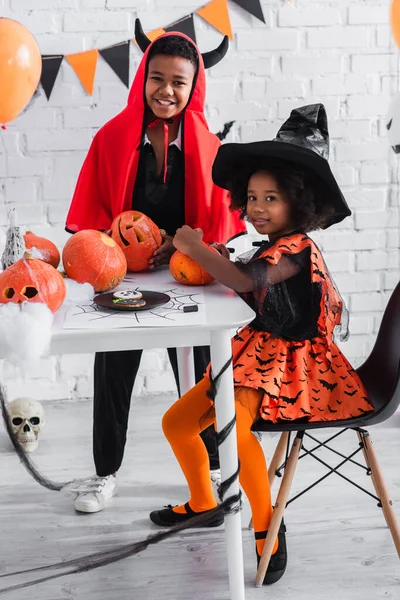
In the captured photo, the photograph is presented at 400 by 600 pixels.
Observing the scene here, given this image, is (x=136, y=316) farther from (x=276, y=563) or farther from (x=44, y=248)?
(x=276, y=563)

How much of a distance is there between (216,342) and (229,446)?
9.0 inches

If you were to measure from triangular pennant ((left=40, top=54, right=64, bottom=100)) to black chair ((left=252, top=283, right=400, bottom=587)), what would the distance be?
153cm

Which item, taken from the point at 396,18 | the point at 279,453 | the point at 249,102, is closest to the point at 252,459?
the point at 279,453

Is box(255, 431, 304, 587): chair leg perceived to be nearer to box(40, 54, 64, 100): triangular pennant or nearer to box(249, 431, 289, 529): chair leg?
box(249, 431, 289, 529): chair leg

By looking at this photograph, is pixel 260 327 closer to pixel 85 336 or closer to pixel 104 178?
pixel 85 336

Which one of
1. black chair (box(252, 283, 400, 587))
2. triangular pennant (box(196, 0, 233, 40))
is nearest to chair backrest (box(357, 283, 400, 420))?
black chair (box(252, 283, 400, 587))

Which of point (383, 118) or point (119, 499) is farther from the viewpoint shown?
point (383, 118)

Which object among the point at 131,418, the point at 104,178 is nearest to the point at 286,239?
the point at 104,178

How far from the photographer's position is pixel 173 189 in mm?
2113

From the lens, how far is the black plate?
158 centimetres

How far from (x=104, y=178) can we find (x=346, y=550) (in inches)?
46.2

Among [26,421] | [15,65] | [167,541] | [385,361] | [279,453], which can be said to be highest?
[15,65]

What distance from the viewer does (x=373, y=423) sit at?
5.71 ft

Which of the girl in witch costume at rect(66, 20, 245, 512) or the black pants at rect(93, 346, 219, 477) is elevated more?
the girl in witch costume at rect(66, 20, 245, 512)
